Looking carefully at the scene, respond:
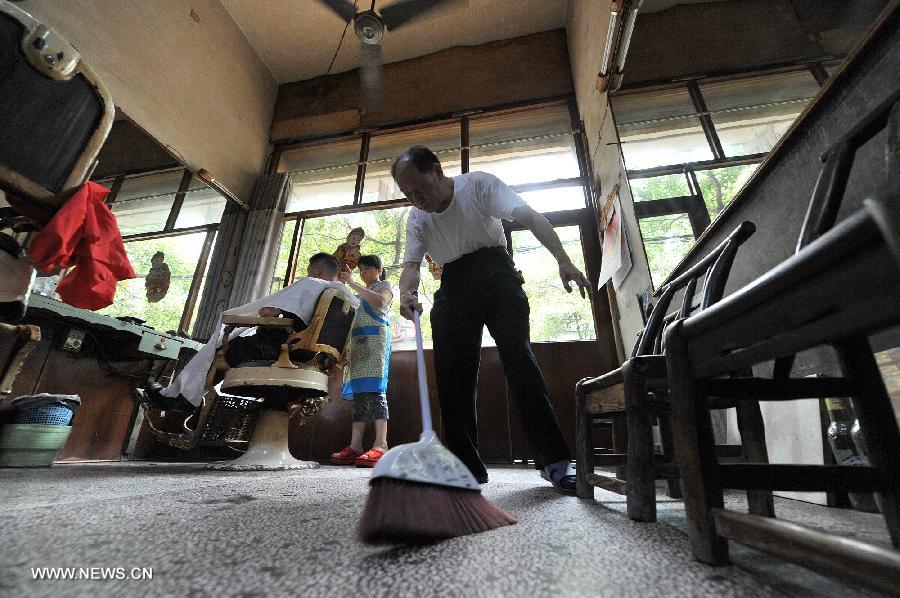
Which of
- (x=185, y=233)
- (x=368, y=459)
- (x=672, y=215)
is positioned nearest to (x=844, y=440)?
(x=672, y=215)

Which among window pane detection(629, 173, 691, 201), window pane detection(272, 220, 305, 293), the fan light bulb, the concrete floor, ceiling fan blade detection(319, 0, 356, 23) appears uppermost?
ceiling fan blade detection(319, 0, 356, 23)

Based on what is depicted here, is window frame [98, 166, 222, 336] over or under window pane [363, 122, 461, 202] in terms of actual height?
under

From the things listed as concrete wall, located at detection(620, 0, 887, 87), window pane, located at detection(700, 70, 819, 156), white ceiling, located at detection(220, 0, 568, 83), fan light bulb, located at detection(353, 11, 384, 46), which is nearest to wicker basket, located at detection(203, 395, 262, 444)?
window pane, located at detection(700, 70, 819, 156)

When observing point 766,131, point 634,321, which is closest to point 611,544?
point 766,131

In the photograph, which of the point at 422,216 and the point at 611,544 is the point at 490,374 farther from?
the point at 611,544

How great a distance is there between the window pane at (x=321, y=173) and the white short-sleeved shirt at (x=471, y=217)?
328 cm

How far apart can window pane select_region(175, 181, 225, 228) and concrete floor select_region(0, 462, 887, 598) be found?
12.6 feet

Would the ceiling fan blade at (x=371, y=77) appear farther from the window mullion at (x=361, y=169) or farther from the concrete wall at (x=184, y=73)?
the concrete wall at (x=184, y=73)

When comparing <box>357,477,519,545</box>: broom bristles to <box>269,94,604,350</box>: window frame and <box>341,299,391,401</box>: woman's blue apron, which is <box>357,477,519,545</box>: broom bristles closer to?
<box>341,299,391,401</box>: woman's blue apron

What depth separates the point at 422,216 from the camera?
5.37 feet

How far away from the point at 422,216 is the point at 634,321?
6.10 feet

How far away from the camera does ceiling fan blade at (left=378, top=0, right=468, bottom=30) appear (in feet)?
11.8

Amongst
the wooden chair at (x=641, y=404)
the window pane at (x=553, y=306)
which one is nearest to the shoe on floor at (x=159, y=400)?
the wooden chair at (x=641, y=404)

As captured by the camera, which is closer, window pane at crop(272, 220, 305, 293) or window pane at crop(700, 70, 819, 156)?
window pane at crop(700, 70, 819, 156)
